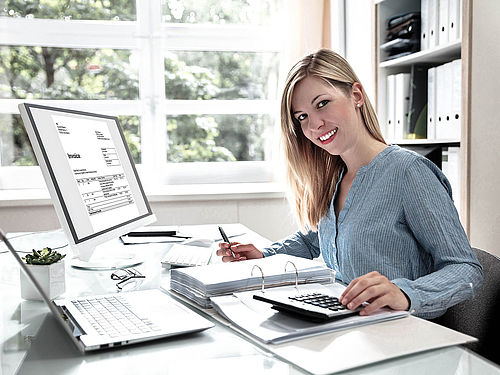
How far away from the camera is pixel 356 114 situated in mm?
1391

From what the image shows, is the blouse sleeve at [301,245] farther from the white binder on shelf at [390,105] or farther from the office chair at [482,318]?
the white binder on shelf at [390,105]

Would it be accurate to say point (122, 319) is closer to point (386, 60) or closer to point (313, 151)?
point (313, 151)

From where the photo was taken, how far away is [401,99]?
2297mm

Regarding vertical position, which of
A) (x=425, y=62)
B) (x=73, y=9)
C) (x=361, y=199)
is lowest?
(x=361, y=199)

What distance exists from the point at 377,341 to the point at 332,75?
2.64 feet

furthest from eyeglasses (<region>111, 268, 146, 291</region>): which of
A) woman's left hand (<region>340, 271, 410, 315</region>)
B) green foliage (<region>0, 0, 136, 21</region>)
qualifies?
green foliage (<region>0, 0, 136, 21</region>)

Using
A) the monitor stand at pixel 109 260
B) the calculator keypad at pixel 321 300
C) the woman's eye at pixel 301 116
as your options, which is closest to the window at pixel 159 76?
the monitor stand at pixel 109 260

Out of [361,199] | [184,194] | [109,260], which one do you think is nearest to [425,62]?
[361,199]

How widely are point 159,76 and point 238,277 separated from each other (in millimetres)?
2203

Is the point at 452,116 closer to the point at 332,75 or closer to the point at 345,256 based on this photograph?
the point at 332,75

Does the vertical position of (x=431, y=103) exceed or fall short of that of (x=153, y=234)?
it exceeds it

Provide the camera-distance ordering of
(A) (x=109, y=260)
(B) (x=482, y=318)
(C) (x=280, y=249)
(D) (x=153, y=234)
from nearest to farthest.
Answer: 1. (B) (x=482, y=318)
2. (A) (x=109, y=260)
3. (C) (x=280, y=249)
4. (D) (x=153, y=234)

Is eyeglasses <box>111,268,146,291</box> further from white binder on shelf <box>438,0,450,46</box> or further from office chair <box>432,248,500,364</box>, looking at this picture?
white binder on shelf <box>438,0,450,46</box>

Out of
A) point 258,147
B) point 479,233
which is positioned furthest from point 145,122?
point 479,233
